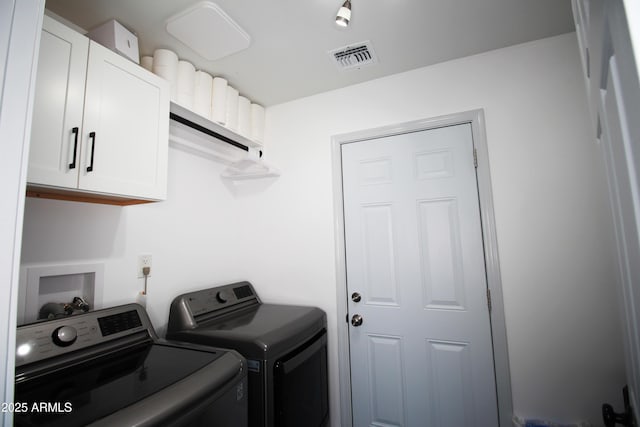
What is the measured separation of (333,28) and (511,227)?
1.46 meters

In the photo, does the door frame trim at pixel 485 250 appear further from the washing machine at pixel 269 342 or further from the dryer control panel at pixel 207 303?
the dryer control panel at pixel 207 303

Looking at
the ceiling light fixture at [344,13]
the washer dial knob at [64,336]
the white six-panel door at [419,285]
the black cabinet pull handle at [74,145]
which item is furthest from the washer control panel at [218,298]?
the ceiling light fixture at [344,13]

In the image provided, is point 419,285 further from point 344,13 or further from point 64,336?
point 64,336

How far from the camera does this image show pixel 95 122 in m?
1.09

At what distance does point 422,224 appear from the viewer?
5.74 ft

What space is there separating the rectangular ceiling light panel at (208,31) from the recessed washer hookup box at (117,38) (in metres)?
0.20

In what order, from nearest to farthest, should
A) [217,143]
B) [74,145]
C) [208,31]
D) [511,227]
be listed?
1. [74,145]
2. [208,31]
3. [511,227]
4. [217,143]

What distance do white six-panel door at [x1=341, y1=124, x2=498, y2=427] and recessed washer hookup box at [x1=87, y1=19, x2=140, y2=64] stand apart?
→ 4.57 feet

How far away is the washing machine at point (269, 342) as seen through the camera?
1.24 metres

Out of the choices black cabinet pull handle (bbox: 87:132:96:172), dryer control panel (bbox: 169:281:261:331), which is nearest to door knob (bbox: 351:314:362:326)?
dryer control panel (bbox: 169:281:261:331)

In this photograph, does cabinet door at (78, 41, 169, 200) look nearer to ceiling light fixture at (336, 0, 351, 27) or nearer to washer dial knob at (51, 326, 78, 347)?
washer dial knob at (51, 326, 78, 347)

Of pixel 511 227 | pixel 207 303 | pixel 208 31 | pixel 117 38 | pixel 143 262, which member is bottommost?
pixel 207 303

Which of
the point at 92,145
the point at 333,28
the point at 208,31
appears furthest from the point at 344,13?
the point at 92,145

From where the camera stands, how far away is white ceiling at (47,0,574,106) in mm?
1316
